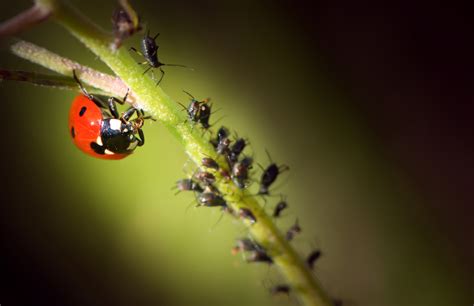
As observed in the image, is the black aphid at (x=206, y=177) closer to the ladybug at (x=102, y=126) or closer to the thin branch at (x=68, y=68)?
the thin branch at (x=68, y=68)

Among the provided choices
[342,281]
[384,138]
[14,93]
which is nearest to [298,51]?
[384,138]

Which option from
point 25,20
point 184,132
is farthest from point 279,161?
point 25,20

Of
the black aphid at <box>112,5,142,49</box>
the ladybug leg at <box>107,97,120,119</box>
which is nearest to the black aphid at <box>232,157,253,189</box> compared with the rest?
the black aphid at <box>112,5,142,49</box>

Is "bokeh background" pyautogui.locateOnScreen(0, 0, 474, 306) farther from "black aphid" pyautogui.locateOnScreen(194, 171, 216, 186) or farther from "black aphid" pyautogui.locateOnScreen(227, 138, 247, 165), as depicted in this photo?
"black aphid" pyautogui.locateOnScreen(194, 171, 216, 186)

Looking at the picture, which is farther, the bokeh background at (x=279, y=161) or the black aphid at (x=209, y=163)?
the bokeh background at (x=279, y=161)

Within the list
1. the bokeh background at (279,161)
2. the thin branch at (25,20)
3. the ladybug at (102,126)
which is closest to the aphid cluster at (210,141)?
the ladybug at (102,126)

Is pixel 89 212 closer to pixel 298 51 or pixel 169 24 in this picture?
pixel 169 24
